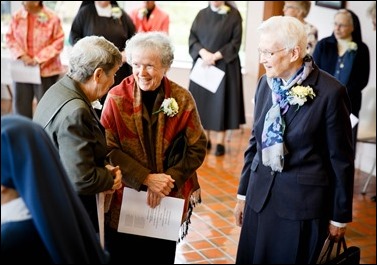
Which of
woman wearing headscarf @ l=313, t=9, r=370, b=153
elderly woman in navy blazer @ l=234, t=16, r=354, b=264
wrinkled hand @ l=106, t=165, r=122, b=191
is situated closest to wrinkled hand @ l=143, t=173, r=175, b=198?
wrinkled hand @ l=106, t=165, r=122, b=191

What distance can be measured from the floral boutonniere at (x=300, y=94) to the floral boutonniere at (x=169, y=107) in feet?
1.67

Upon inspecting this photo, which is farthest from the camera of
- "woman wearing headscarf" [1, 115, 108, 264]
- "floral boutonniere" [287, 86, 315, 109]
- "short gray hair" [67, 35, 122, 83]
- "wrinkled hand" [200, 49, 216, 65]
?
"wrinkled hand" [200, 49, 216, 65]

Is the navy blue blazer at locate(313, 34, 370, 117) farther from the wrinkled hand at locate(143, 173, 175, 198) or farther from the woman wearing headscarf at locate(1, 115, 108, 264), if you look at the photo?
the woman wearing headscarf at locate(1, 115, 108, 264)

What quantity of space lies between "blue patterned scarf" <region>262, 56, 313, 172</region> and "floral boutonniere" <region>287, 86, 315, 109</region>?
0.04 m

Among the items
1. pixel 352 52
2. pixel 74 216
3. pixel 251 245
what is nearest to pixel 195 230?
pixel 251 245

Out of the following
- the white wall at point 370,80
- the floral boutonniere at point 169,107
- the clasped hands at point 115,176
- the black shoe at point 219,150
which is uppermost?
the floral boutonniere at point 169,107

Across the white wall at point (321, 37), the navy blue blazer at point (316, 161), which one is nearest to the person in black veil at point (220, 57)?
the white wall at point (321, 37)

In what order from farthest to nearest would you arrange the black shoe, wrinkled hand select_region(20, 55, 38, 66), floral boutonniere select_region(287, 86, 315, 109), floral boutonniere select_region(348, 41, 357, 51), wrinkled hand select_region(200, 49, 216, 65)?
the black shoe → wrinkled hand select_region(200, 49, 216, 65) → wrinkled hand select_region(20, 55, 38, 66) → floral boutonniere select_region(348, 41, 357, 51) → floral boutonniere select_region(287, 86, 315, 109)

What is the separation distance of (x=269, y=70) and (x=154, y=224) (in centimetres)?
87

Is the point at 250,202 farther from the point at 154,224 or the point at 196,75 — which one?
the point at 196,75

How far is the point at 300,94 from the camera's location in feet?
8.44

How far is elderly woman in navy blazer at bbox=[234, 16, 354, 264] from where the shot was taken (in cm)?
258

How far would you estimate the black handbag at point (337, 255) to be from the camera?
8.93 feet

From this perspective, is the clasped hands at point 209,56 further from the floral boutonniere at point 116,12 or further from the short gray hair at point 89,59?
the short gray hair at point 89,59
